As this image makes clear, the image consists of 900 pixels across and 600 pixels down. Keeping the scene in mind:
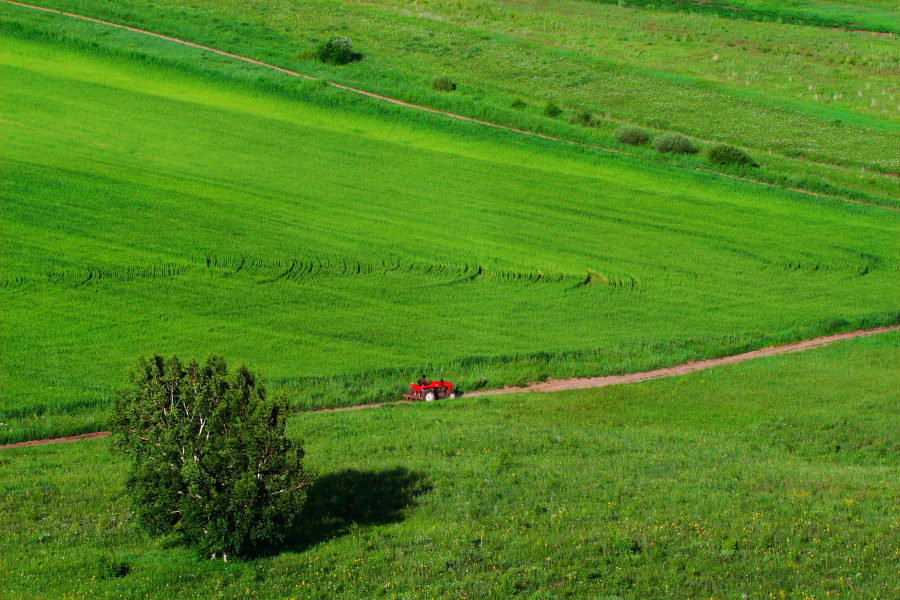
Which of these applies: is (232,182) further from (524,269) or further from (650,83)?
(650,83)

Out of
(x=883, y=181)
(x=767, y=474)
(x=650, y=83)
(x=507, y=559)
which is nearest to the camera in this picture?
(x=507, y=559)

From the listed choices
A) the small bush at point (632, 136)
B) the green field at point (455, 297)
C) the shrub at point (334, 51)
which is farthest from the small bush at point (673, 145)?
the shrub at point (334, 51)

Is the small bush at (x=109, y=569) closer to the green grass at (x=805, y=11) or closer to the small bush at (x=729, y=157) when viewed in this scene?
the small bush at (x=729, y=157)

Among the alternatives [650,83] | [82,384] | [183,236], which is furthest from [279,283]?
[650,83]

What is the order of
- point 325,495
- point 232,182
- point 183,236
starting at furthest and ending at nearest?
point 232,182, point 183,236, point 325,495

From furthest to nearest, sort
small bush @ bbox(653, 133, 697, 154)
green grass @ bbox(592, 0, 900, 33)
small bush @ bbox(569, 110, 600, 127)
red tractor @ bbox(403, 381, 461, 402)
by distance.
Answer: green grass @ bbox(592, 0, 900, 33) < small bush @ bbox(569, 110, 600, 127) < small bush @ bbox(653, 133, 697, 154) < red tractor @ bbox(403, 381, 461, 402)

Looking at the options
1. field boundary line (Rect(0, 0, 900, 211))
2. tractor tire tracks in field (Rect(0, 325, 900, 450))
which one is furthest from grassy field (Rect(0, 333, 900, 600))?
field boundary line (Rect(0, 0, 900, 211))

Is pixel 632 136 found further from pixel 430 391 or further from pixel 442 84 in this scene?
pixel 430 391

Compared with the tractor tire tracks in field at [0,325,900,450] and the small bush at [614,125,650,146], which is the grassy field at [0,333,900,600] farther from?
the small bush at [614,125,650,146]
